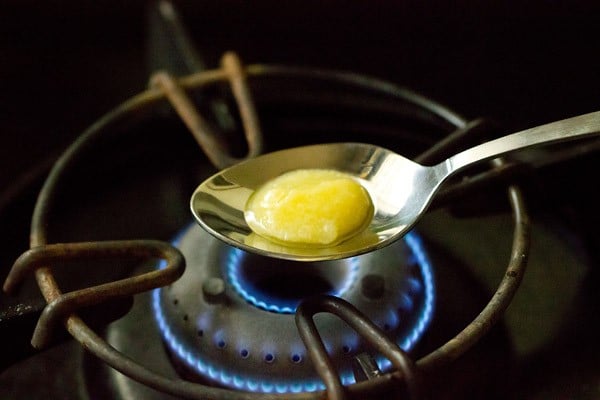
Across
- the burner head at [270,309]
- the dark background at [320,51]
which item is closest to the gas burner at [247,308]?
the burner head at [270,309]

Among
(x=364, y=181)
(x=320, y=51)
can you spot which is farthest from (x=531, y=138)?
(x=320, y=51)

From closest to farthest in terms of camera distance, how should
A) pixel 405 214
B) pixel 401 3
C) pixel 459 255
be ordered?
pixel 405 214, pixel 459 255, pixel 401 3

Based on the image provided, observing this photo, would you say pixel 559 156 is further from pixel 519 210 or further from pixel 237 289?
pixel 237 289

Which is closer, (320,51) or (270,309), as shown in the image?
(270,309)

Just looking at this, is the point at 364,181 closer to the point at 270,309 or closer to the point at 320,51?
the point at 270,309

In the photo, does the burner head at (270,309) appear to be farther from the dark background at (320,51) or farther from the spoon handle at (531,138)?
the dark background at (320,51)

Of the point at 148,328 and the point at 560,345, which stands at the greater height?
the point at 148,328

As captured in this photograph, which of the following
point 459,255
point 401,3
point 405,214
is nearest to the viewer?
point 405,214

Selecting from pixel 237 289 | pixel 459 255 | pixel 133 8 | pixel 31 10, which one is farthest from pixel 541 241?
pixel 31 10
